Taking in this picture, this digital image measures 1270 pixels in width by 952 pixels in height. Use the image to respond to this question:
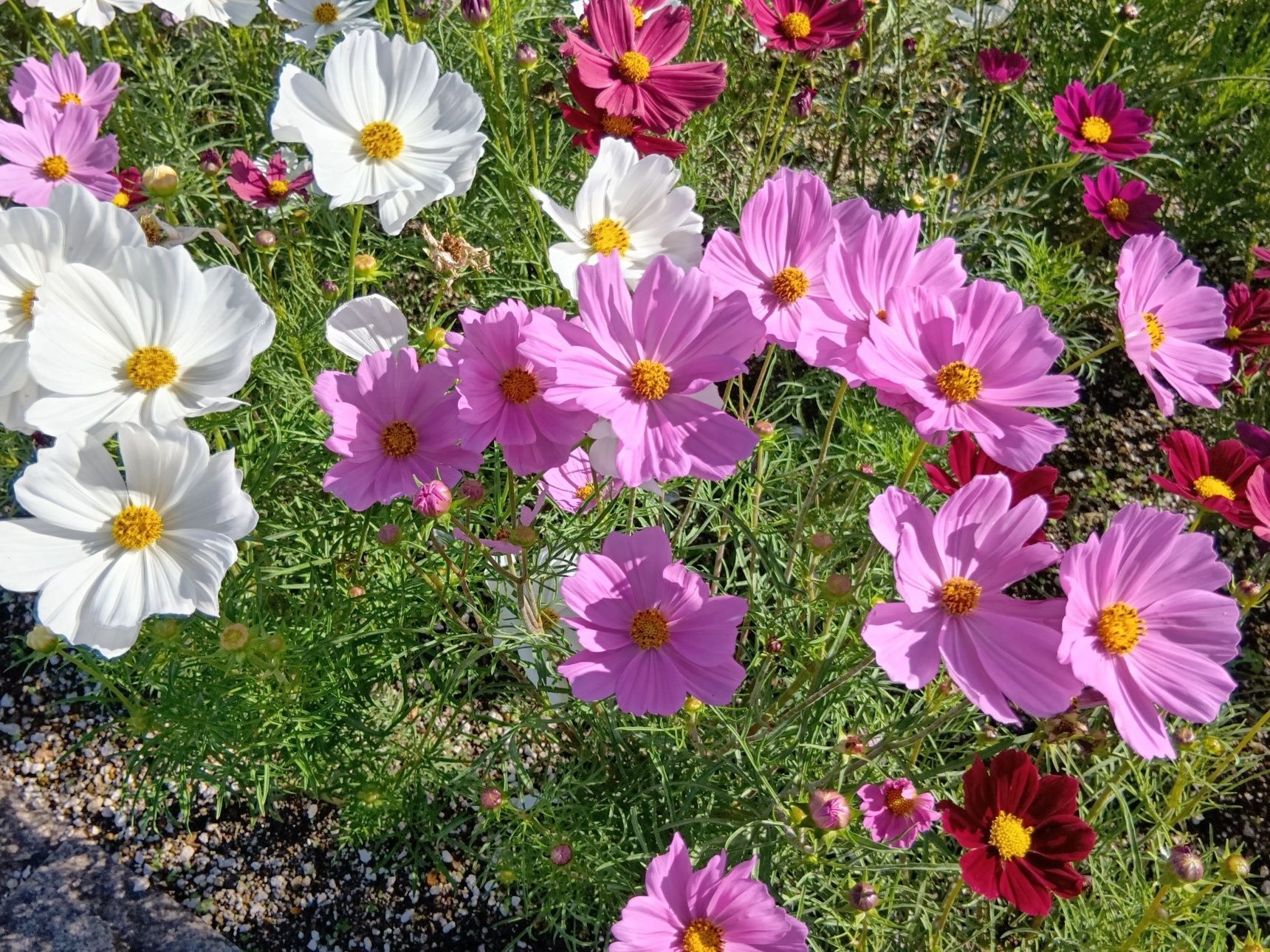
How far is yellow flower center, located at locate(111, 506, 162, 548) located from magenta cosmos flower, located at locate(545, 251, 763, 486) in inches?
17.5

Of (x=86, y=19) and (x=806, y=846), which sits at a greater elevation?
(x=86, y=19)

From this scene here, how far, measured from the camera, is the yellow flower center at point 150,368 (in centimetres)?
97

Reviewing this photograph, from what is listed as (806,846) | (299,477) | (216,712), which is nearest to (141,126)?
(299,477)

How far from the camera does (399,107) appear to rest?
139cm

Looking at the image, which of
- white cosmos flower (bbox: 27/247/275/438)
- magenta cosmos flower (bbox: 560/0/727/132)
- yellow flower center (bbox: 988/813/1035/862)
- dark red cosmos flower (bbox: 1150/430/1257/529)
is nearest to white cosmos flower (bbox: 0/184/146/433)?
white cosmos flower (bbox: 27/247/275/438)

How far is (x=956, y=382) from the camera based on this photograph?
868 millimetres

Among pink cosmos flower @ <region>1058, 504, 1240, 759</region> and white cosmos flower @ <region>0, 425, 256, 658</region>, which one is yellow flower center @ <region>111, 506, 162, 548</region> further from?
pink cosmos flower @ <region>1058, 504, 1240, 759</region>

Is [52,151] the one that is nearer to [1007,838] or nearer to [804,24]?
[804,24]

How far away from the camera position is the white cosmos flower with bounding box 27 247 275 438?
0.92 metres

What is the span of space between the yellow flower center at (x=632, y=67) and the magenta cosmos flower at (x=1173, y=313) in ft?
2.49

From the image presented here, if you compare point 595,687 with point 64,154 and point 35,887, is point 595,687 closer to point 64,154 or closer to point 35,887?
point 64,154

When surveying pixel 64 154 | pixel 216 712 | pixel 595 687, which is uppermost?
pixel 64 154

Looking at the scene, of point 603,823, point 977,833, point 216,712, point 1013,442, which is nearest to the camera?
point 1013,442

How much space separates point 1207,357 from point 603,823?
108 centimetres
